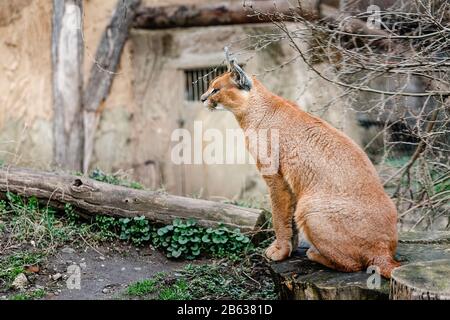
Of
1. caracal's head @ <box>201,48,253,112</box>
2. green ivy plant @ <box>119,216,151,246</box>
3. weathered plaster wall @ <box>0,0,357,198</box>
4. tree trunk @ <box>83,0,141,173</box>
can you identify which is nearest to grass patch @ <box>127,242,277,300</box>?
green ivy plant @ <box>119,216,151,246</box>

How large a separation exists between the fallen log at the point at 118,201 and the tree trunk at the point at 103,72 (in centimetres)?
414

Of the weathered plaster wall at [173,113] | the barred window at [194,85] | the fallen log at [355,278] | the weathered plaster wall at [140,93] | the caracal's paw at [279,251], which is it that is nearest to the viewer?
the fallen log at [355,278]

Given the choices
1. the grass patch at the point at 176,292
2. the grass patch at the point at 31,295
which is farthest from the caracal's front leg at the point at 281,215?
the grass patch at the point at 31,295

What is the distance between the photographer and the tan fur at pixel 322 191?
5.55 m

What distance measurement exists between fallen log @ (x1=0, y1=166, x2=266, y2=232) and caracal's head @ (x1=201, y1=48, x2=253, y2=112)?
4.70ft

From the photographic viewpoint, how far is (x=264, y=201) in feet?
31.8

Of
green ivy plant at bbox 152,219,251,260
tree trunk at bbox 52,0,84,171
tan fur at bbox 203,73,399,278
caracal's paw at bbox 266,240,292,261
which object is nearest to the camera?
tan fur at bbox 203,73,399,278

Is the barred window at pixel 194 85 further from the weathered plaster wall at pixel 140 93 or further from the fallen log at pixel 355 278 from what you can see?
the fallen log at pixel 355 278

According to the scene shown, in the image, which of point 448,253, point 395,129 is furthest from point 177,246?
point 395,129

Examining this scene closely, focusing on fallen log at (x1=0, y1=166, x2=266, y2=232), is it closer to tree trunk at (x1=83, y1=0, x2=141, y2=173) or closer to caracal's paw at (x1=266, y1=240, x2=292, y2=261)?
caracal's paw at (x1=266, y1=240, x2=292, y2=261)

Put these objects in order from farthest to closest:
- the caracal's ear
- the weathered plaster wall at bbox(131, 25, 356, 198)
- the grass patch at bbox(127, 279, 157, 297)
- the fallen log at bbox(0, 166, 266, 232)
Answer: the weathered plaster wall at bbox(131, 25, 356, 198), the fallen log at bbox(0, 166, 266, 232), the caracal's ear, the grass patch at bbox(127, 279, 157, 297)

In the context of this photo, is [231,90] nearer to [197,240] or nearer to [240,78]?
[240,78]

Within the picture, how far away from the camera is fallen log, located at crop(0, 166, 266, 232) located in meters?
7.68

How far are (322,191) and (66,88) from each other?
7321 mm
